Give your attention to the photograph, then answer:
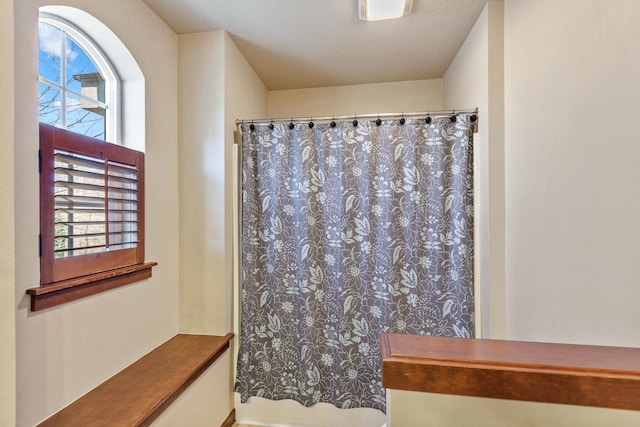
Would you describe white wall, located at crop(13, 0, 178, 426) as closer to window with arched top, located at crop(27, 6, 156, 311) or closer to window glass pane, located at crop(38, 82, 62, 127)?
window with arched top, located at crop(27, 6, 156, 311)

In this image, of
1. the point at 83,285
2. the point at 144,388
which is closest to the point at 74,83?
the point at 83,285

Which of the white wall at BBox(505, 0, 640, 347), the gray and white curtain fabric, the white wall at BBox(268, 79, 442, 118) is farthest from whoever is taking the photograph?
the white wall at BBox(268, 79, 442, 118)

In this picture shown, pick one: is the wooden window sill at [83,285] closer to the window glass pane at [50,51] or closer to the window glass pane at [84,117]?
the window glass pane at [84,117]

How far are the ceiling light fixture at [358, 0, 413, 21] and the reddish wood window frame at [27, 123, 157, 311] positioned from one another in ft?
4.78

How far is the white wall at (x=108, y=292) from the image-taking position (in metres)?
0.99

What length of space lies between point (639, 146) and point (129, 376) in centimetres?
212

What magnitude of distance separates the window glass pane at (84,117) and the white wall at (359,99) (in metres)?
1.59

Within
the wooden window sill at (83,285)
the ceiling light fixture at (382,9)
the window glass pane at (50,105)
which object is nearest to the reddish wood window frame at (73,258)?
the wooden window sill at (83,285)

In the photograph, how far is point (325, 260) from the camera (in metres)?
1.89

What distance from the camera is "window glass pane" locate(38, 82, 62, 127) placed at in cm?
119

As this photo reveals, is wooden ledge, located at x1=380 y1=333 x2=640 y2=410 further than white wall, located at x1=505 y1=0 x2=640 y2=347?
No

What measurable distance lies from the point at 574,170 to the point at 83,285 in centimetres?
197

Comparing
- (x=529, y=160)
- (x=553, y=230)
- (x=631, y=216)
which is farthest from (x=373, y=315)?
(x=631, y=216)

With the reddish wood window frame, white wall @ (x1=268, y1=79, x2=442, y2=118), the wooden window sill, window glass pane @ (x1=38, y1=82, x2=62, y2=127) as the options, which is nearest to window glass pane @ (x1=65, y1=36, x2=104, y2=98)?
window glass pane @ (x1=38, y1=82, x2=62, y2=127)
